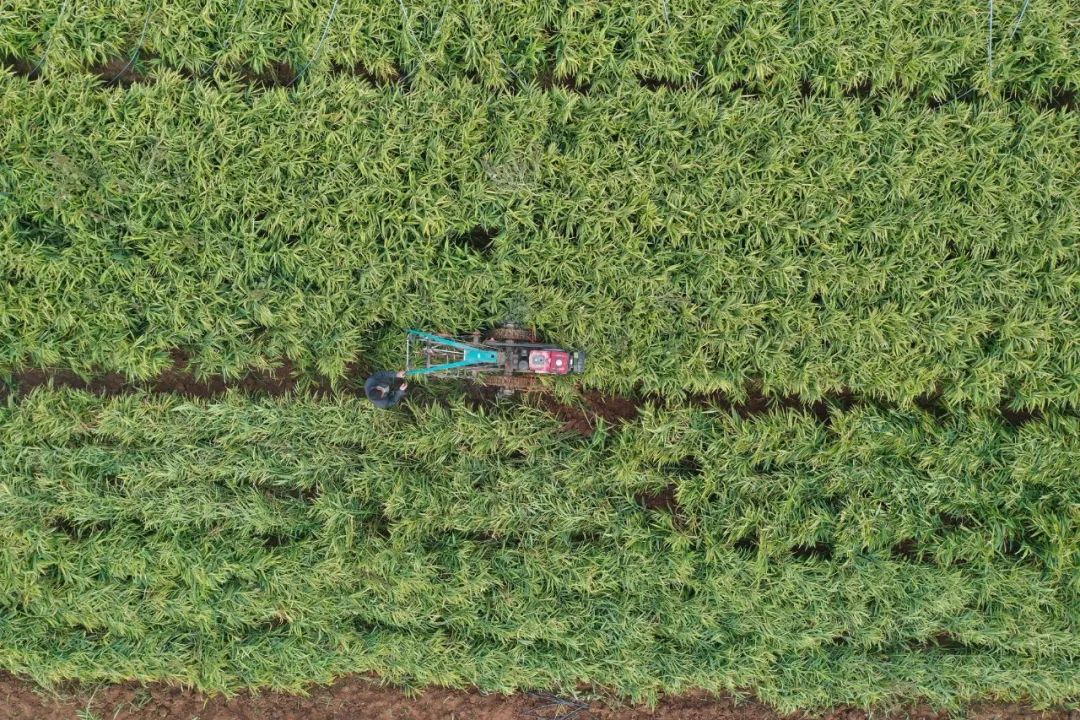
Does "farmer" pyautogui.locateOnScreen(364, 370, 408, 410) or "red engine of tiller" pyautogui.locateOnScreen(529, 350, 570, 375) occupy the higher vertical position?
"red engine of tiller" pyautogui.locateOnScreen(529, 350, 570, 375)

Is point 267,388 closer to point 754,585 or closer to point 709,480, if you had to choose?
point 709,480

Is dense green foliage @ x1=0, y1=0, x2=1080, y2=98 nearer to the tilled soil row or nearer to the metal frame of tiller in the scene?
the metal frame of tiller

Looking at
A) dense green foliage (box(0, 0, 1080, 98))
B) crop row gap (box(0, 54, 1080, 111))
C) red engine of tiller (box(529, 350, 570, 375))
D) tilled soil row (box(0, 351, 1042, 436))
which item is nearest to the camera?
red engine of tiller (box(529, 350, 570, 375))

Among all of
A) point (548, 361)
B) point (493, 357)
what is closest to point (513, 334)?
point (493, 357)

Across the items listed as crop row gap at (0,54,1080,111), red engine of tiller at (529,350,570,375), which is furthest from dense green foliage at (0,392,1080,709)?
crop row gap at (0,54,1080,111)

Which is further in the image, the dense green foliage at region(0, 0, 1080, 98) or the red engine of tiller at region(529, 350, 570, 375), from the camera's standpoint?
the dense green foliage at region(0, 0, 1080, 98)

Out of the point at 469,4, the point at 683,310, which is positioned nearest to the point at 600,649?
the point at 683,310
